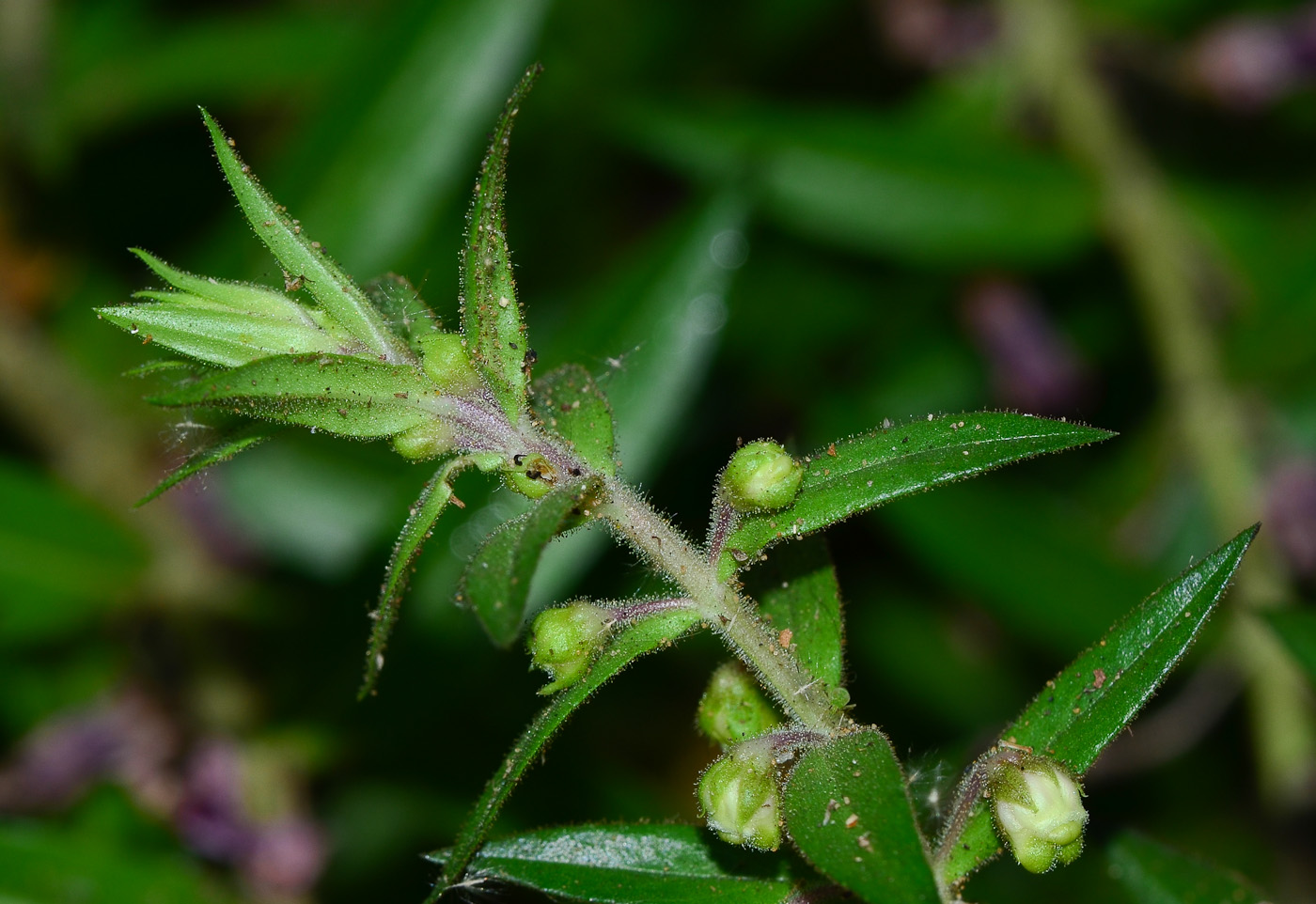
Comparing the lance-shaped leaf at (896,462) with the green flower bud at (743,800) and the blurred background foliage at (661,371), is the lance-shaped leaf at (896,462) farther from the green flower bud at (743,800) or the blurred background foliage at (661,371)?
the blurred background foliage at (661,371)

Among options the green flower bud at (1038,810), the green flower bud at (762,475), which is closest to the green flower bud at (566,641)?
the green flower bud at (762,475)

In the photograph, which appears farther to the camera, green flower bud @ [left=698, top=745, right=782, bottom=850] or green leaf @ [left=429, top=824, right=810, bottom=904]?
green leaf @ [left=429, top=824, right=810, bottom=904]

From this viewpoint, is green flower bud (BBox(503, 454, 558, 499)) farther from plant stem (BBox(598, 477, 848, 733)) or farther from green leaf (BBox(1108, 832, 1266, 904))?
green leaf (BBox(1108, 832, 1266, 904))

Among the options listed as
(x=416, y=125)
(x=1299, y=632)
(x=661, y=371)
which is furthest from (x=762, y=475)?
(x=416, y=125)

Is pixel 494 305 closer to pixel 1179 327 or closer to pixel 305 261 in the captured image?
pixel 305 261

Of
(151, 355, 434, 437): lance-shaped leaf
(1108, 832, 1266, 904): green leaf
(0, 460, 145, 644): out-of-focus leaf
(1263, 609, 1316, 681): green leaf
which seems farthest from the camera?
(0, 460, 145, 644): out-of-focus leaf

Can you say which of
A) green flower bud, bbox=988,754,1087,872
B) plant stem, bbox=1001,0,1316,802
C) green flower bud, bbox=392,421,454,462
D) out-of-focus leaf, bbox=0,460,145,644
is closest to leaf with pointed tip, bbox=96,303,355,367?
green flower bud, bbox=392,421,454,462
